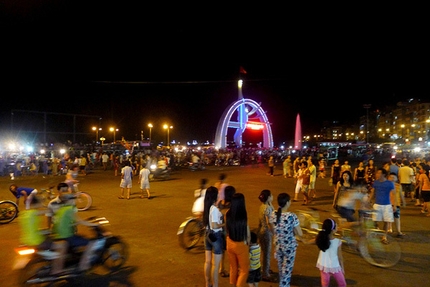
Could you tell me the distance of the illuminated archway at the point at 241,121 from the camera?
4338cm

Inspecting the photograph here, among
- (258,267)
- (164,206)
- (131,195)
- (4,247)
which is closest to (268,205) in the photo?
(258,267)

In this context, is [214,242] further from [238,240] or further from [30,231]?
[30,231]

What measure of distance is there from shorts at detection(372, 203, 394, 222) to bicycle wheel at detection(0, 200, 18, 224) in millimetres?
9090

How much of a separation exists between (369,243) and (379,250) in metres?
0.20

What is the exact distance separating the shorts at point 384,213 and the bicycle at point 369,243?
465mm

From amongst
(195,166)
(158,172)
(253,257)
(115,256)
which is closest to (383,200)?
(253,257)

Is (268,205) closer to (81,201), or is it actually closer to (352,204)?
(352,204)

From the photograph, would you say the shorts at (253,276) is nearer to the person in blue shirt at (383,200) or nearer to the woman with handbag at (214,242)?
the woman with handbag at (214,242)

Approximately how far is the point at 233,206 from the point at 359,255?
3638mm

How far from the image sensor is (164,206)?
11.9 m

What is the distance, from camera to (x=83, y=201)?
12219mm

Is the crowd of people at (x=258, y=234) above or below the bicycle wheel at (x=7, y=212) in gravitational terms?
above

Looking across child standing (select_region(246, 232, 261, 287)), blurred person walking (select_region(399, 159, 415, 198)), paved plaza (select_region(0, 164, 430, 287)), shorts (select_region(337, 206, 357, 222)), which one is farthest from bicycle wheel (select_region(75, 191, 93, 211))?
blurred person walking (select_region(399, 159, 415, 198))

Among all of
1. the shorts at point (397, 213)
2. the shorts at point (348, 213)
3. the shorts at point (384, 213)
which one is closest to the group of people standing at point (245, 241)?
the shorts at point (348, 213)
